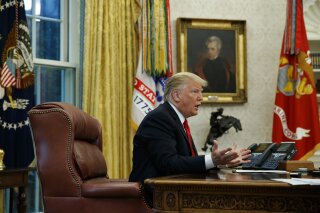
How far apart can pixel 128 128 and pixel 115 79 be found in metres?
0.56

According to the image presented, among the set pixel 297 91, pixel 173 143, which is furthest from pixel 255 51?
pixel 173 143

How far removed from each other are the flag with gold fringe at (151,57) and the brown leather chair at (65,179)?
2497 mm

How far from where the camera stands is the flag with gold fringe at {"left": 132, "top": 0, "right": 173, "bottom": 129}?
5.86m

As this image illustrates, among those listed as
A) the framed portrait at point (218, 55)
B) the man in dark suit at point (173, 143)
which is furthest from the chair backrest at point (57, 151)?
the framed portrait at point (218, 55)

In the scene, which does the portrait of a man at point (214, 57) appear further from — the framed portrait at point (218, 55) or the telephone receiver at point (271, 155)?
the telephone receiver at point (271, 155)

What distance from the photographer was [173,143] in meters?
3.17

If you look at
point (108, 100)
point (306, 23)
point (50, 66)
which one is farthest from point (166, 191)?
point (306, 23)

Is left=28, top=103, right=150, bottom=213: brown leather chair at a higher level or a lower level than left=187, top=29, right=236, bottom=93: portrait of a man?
lower

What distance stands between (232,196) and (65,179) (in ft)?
4.49

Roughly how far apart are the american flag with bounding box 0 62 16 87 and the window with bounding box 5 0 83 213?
751mm

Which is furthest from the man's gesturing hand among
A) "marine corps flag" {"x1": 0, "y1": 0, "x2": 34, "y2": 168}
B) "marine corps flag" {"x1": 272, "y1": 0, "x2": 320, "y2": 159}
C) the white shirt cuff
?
"marine corps flag" {"x1": 272, "y1": 0, "x2": 320, "y2": 159}

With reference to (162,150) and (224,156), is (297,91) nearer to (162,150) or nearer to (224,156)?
(162,150)

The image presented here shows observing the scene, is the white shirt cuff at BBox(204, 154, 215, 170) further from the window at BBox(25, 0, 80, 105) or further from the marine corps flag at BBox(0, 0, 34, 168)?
the window at BBox(25, 0, 80, 105)

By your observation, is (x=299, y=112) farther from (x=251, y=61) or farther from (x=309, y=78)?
(x=251, y=61)
